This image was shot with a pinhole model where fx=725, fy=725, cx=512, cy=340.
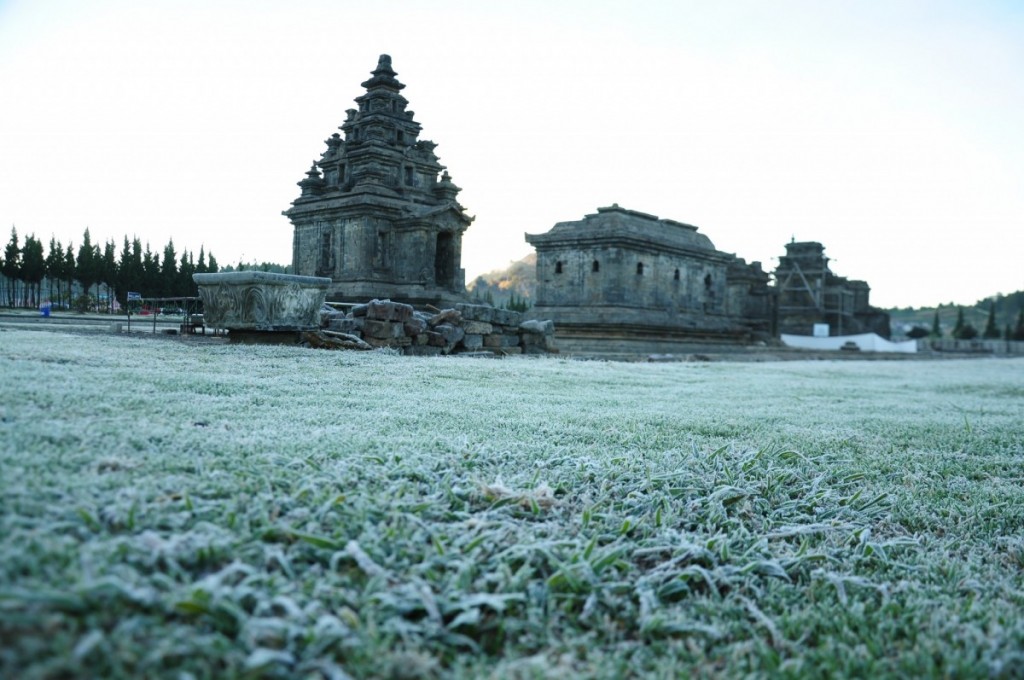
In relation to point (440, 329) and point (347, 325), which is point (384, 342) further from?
point (440, 329)

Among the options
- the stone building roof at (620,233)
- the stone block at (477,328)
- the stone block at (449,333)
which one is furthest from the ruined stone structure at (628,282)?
the stone block at (449,333)

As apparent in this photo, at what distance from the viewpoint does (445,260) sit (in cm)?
2595

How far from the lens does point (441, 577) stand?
1733 mm

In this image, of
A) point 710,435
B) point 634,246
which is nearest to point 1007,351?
point 634,246

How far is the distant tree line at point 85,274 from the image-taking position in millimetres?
33625

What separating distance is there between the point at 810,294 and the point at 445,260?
944 inches

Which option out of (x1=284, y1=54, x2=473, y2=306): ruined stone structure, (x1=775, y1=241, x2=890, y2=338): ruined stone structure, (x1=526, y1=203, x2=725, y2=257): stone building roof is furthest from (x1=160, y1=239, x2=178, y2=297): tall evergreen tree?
(x1=775, y1=241, x2=890, y2=338): ruined stone structure

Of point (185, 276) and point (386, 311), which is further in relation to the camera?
point (185, 276)

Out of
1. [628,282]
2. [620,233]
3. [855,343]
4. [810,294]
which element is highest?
[620,233]

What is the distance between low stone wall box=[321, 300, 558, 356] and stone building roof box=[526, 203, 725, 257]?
1185 cm

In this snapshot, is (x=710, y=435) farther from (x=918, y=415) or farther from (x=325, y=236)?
(x=325, y=236)

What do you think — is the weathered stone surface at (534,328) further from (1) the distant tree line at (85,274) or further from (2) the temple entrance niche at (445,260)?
(1) the distant tree line at (85,274)

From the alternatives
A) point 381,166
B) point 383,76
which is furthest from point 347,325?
point 383,76

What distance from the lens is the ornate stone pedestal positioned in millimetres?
7695
